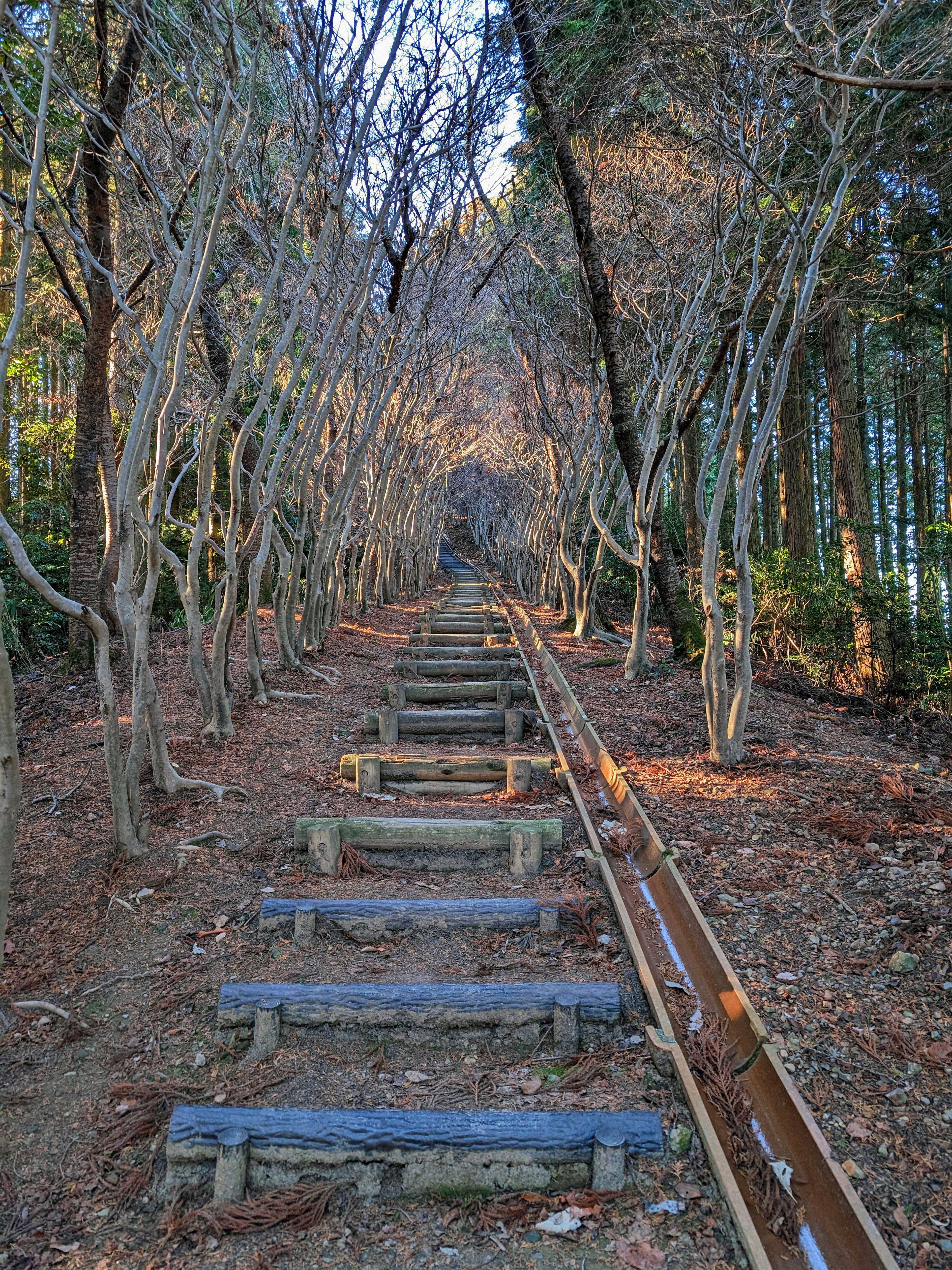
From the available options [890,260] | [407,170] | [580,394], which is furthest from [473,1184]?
[580,394]

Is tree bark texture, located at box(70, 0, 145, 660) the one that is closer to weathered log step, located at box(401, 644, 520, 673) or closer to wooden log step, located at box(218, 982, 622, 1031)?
weathered log step, located at box(401, 644, 520, 673)

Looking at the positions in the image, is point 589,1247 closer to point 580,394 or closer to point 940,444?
point 580,394

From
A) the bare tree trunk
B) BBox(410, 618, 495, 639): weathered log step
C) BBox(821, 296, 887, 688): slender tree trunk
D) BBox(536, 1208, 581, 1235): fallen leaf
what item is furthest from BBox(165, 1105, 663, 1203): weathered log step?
BBox(410, 618, 495, 639): weathered log step

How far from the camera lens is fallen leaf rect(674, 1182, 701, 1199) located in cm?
241

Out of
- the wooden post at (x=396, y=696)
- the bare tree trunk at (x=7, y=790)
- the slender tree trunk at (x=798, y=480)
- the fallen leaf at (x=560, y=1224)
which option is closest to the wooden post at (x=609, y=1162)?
the fallen leaf at (x=560, y=1224)

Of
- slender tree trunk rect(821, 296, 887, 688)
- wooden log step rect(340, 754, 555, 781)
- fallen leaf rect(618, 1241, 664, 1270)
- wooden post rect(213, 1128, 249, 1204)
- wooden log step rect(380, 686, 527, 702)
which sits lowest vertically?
fallen leaf rect(618, 1241, 664, 1270)

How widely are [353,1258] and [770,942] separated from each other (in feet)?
8.01

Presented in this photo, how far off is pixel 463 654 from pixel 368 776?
4585 millimetres

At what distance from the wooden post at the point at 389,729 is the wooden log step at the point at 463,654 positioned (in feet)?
9.51

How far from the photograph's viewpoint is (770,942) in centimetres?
388

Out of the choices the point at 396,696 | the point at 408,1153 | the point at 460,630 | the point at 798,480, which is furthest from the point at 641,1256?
the point at 798,480

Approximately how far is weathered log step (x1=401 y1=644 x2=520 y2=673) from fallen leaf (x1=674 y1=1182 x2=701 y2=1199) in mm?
7720

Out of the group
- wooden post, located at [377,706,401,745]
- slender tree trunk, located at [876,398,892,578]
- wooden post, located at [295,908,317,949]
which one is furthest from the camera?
slender tree trunk, located at [876,398,892,578]

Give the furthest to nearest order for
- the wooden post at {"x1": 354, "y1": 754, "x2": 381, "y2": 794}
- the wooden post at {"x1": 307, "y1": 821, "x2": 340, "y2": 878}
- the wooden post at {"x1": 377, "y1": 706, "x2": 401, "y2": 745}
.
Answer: the wooden post at {"x1": 377, "y1": 706, "x2": 401, "y2": 745}
the wooden post at {"x1": 354, "y1": 754, "x2": 381, "y2": 794}
the wooden post at {"x1": 307, "y1": 821, "x2": 340, "y2": 878}
